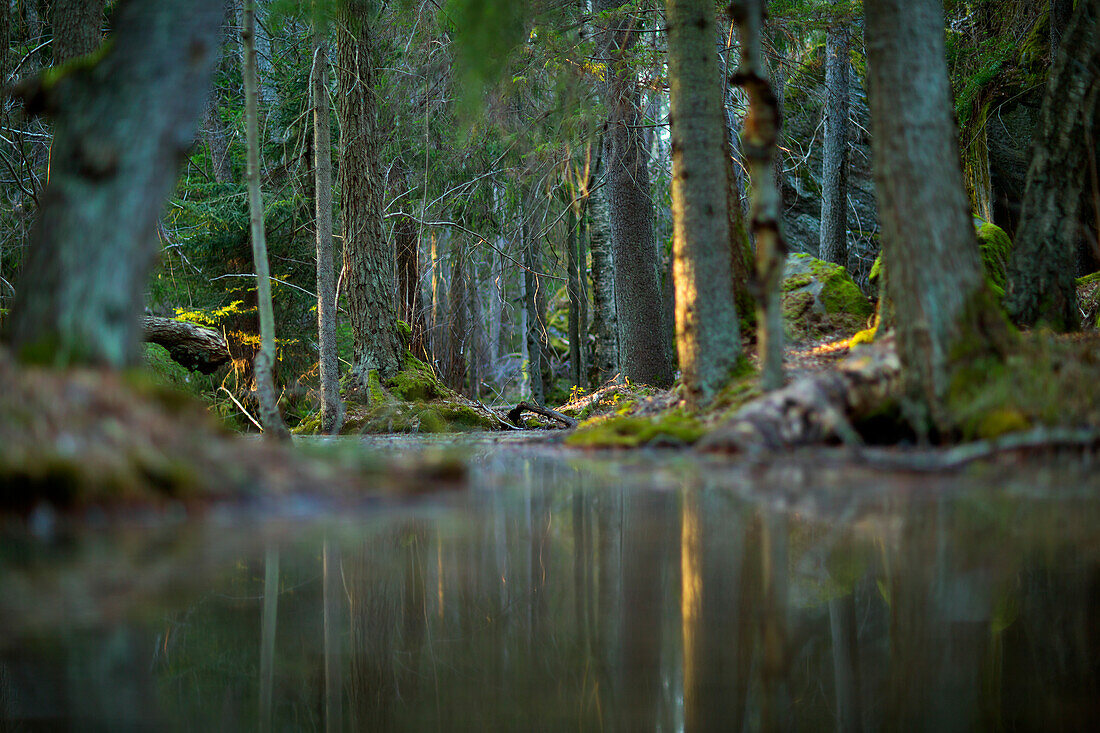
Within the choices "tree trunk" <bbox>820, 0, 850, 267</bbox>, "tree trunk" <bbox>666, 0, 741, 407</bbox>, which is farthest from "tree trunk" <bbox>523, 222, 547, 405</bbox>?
"tree trunk" <bbox>666, 0, 741, 407</bbox>

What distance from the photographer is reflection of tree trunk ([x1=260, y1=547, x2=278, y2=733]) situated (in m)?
5.35

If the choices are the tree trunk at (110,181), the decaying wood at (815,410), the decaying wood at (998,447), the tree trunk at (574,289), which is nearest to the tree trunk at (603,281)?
the tree trunk at (574,289)

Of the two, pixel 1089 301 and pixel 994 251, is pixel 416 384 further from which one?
pixel 1089 301

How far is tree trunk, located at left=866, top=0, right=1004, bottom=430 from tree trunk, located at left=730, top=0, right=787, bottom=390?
82 cm

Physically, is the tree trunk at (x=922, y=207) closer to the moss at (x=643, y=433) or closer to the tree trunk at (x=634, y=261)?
the moss at (x=643, y=433)

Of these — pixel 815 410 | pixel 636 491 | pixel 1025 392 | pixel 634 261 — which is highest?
pixel 634 261

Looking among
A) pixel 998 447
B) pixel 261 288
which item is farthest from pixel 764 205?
pixel 261 288

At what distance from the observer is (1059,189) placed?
7.46 m

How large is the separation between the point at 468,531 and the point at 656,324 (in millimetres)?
8156

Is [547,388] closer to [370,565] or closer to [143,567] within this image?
[370,565]

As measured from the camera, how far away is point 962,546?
4.37m

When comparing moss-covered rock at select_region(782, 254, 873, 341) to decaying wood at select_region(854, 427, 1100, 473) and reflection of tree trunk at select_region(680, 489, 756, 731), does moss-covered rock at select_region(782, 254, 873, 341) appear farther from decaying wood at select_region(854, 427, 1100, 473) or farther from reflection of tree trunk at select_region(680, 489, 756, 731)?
reflection of tree trunk at select_region(680, 489, 756, 731)

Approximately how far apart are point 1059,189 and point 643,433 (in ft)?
15.7

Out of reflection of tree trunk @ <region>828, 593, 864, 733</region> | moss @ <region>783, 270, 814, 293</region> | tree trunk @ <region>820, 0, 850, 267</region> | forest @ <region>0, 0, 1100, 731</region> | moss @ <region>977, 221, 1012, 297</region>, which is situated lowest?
reflection of tree trunk @ <region>828, 593, 864, 733</region>
